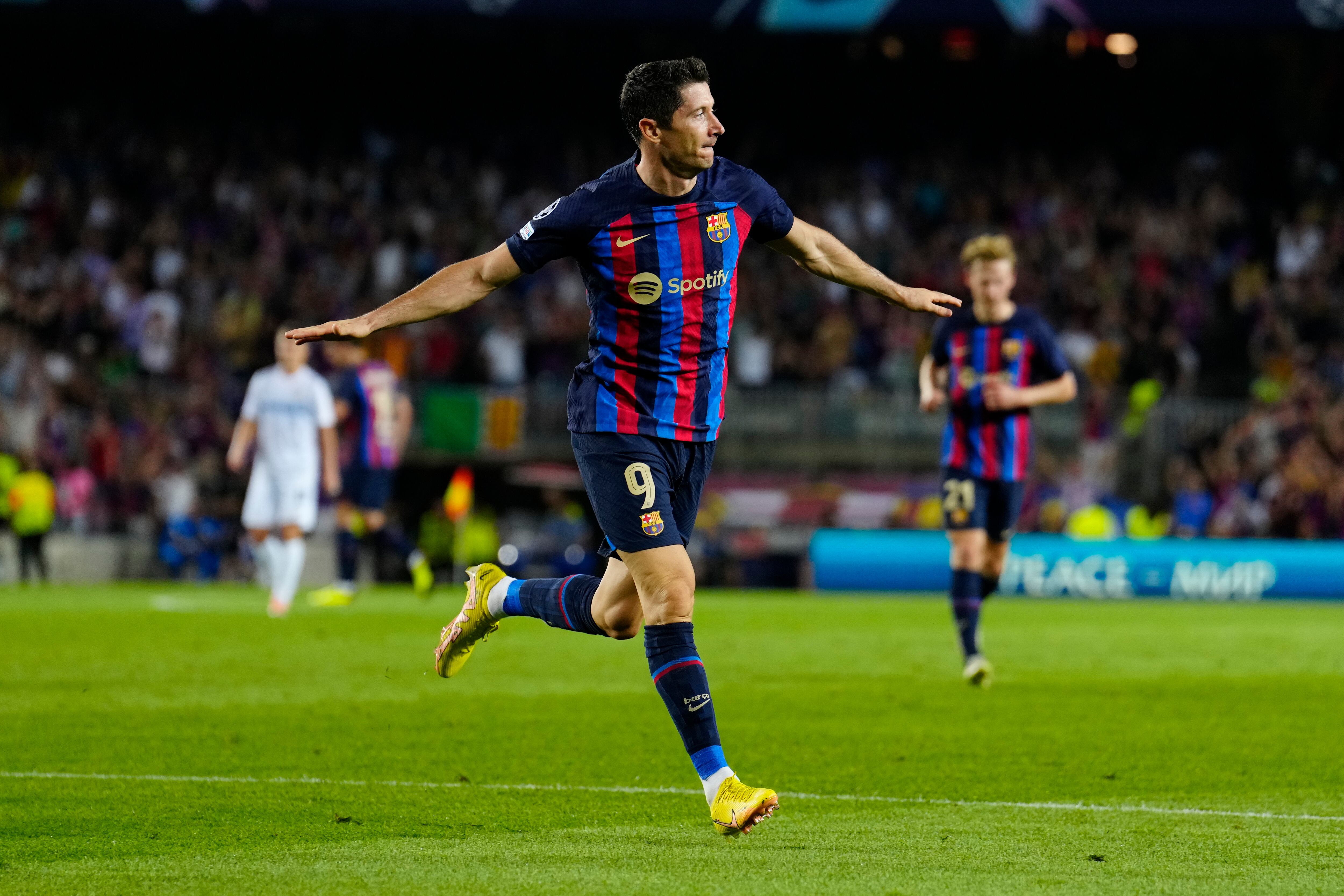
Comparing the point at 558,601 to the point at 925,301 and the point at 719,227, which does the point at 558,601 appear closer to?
the point at 719,227

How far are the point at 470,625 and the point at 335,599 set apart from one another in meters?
10.3

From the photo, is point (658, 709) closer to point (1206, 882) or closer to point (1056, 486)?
point (1206, 882)

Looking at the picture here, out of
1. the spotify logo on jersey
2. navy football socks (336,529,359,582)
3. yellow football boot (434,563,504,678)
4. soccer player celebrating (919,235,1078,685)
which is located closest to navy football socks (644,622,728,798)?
the spotify logo on jersey

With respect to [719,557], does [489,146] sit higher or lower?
higher

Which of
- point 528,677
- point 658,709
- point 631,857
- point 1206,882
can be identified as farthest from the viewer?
point 528,677

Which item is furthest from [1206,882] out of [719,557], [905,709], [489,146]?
[489,146]

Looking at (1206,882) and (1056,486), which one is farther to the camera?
(1056,486)

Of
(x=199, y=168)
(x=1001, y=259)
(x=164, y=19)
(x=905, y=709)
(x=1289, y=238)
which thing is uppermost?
(x=164, y=19)

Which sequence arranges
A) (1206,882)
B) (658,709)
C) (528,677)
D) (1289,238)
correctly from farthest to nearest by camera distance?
(1289,238) → (528,677) → (658,709) → (1206,882)

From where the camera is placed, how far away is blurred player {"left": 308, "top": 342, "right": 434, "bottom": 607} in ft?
57.8

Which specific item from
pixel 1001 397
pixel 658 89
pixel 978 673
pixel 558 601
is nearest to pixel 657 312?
pixel 658 89

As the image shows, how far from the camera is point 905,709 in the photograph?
9.40 m

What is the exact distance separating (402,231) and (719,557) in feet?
27.1

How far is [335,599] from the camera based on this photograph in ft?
57.6
